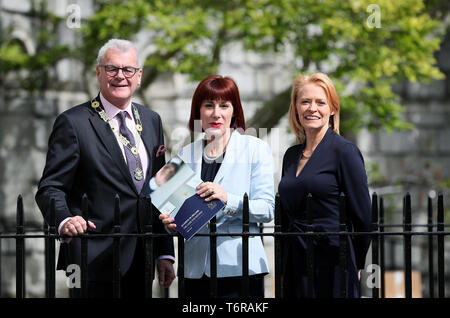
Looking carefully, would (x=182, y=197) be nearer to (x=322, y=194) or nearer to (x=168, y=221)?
(x=168, y=221)

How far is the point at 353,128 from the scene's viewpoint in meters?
10.8

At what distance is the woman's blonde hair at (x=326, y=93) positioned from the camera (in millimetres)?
4438

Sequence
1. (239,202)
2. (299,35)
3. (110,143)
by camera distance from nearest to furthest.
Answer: (239,202) → (110,143) → (299,35)

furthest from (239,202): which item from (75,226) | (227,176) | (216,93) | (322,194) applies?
(75,226)

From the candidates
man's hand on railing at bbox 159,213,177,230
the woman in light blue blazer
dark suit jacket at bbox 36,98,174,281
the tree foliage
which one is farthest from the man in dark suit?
the tree foliage

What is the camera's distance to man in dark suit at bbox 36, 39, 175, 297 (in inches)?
169

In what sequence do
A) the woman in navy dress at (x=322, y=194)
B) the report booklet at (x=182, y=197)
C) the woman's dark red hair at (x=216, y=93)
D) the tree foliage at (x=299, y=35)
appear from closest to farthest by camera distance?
1. the report booklet at (x=182, y=197)
2. the woman's dark red hair at (x=216, y=93)
3. the woman in navy dress at (x=322, y=194)
4. the tree foliage at (x=299, y=35)

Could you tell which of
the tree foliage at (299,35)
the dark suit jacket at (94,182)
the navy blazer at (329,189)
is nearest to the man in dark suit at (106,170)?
the dark suit jacket at (94,182)

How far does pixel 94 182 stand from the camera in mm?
4316

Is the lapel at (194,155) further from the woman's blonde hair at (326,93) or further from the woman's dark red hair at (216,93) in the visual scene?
the woman's blonde hair at (326,93)

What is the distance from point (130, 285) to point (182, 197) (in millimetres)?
687

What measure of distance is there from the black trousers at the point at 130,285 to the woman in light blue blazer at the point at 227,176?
27 cm

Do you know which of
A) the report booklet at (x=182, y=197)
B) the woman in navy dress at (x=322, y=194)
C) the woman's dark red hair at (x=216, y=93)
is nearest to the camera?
the report booklet at (x=182, y=197)
